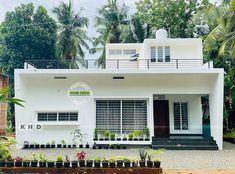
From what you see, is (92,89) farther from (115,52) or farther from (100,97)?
(115,52)

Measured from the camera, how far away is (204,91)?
14406mm

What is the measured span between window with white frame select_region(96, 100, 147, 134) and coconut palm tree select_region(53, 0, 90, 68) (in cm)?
1379

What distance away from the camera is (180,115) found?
1623 centimetres

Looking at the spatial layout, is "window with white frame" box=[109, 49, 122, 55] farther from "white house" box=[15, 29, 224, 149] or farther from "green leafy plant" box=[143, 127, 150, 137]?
"green leafy plant" box=[143, 127, 150, 137]

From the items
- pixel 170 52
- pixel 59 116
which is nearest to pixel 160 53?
pixel 170 52

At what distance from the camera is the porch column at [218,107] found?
44.0 feet

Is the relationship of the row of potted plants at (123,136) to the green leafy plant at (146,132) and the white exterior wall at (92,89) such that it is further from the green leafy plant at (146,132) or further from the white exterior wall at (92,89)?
the white exterior wall at (92,89)

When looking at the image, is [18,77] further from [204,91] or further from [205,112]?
[205,112]

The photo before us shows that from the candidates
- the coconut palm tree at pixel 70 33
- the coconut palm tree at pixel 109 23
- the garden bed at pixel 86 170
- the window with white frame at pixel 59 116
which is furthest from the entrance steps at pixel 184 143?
the coconut palm tree at pixel 70 33

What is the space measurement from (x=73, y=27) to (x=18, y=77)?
52.9ft

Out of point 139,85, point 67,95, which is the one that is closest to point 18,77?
point 67,95

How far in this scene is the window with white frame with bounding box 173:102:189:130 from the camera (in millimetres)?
16156

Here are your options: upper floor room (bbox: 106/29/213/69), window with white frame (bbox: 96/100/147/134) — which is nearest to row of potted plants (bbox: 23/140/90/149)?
window with white frame (bbox: 96/100/147/134)

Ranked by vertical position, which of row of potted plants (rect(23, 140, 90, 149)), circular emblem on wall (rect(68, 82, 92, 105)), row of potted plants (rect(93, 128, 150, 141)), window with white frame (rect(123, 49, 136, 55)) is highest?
window with white frame (rect(123, 49, 136, 55))
